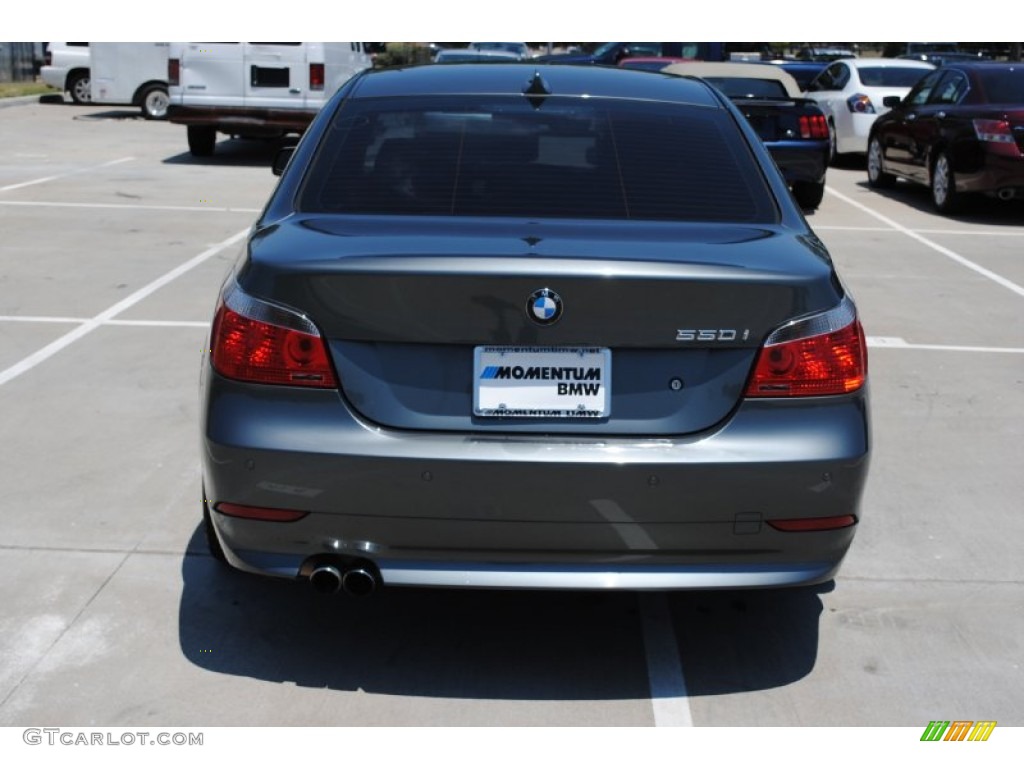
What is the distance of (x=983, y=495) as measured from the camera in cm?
566

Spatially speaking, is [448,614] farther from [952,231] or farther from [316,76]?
[316,76]

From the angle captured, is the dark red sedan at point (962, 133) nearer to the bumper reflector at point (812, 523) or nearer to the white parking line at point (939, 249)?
the white parking line at point (939, 249)

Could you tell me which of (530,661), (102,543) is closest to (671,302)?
(530,661)

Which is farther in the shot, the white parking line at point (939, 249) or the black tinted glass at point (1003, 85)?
the black tinted glass at point (1003, 85)

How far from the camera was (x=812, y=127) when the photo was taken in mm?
13945

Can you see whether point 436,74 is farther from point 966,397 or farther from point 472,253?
point 966,397

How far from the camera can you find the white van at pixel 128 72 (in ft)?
77.2

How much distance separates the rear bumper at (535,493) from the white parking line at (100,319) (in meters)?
3.75

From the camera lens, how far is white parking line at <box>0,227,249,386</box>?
7219 millimetres

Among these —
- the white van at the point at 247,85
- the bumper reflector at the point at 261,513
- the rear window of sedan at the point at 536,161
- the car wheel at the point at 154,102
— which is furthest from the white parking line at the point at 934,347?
the car wheel at the point at 154,102

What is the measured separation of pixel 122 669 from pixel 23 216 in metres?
9.15

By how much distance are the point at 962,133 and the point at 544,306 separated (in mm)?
11359

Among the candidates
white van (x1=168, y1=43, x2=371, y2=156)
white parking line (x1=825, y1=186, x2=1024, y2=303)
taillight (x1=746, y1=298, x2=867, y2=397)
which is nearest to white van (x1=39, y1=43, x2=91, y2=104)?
white van (x1=168, y1=43, x2=371, y2=156)

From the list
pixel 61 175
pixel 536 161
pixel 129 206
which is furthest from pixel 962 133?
pixel 536 161
